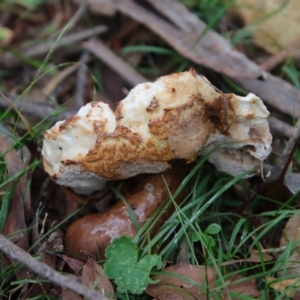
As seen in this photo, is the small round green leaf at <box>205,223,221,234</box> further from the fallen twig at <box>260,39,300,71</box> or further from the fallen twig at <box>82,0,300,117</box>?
the fallen twig at <box>260,39,300,71</box>

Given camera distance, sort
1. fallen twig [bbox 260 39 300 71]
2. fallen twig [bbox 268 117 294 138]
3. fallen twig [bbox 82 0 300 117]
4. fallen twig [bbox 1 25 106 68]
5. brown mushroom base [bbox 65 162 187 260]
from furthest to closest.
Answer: fallen twig [bbox 1 25 106 68], fallen twig [bbox 260 39 300 71], fallen twig [bbox 82 0 300 117], fallen twig [bbox 268 117 294 138], brown mushroom base [bbox 65 162 187 260]

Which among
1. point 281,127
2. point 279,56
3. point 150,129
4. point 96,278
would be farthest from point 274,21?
point 96,278

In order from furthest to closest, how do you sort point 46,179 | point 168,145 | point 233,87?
1. point 233,87
2. point 46,179
3. point 168,145

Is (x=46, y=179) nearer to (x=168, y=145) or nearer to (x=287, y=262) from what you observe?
(x=168, y=145)

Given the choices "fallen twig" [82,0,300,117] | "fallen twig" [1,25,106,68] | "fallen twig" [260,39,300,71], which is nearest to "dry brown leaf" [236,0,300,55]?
"fallen twig" [260,39,300,71]

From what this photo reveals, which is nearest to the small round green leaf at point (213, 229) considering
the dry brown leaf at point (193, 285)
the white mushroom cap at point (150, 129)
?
the dry brown leaf at point (193, 285)

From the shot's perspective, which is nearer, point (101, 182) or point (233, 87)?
point (101, 182)

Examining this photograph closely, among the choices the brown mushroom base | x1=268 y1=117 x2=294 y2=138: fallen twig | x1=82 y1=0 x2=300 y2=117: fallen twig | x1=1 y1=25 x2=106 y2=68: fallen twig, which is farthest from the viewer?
x1=1 y1=25 x2=106 y2=68: fallen twig

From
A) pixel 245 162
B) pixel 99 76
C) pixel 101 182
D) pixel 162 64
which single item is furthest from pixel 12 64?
pixel 245 162
